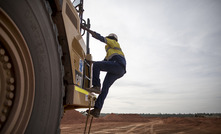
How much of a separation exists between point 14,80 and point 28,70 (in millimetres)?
144

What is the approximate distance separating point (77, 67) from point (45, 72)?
101 centimetres

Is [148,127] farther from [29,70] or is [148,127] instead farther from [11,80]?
[11,80]

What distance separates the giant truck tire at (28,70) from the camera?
1.26 metres

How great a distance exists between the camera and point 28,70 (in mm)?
1436

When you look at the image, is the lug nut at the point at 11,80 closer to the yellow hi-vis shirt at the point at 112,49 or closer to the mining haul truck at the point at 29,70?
the mining haul truck at the point at 29,70

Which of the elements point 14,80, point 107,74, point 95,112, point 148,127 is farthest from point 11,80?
point 148,127

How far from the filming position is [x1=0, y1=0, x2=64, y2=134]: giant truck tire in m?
1.26

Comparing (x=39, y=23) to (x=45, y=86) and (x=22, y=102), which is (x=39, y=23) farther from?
(x=22, y=102)

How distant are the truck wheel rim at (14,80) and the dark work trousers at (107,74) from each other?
7.18 feet

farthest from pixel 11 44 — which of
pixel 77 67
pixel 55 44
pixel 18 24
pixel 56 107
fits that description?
pixel 77 67

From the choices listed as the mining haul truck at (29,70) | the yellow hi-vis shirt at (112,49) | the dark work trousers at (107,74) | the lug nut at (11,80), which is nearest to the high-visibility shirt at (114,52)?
the yellow hi-vis shirt at (112,49)

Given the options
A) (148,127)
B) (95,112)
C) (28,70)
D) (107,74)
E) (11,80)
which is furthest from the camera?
(148,127)

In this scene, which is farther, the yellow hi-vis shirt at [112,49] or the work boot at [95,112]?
the yellow hi-vis shirt at [112,49]

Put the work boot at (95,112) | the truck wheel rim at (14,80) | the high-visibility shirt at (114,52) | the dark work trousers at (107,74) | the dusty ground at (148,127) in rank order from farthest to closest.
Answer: the dusty ground at (148,127), the high-visibility shirt at (114,52), the dark work trousers at (107,74), the work boot at (95,112), the truck wheel rim at (14,80)
